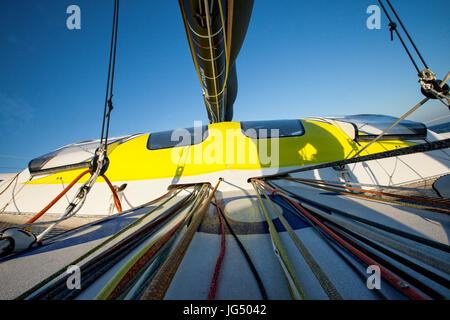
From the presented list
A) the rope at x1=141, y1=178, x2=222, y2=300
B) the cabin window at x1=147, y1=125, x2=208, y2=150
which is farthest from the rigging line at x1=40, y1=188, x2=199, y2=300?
the cabin window at x1=147, y1=125, x2=208, y2=150

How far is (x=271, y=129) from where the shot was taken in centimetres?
203

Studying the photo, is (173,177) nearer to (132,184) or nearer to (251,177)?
(132,184)

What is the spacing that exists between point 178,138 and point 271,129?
1.30 m

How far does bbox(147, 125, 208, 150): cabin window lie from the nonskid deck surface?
1.22 m

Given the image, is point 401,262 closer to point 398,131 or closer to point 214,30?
point 214,30

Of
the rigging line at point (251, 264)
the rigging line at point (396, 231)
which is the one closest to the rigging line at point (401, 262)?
the rigging line at point (396, 231)

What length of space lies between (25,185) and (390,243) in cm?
375

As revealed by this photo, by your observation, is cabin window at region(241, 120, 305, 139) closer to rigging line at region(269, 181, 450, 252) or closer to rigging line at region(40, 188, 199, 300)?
rigging line at region(269, 181, 450, 252)

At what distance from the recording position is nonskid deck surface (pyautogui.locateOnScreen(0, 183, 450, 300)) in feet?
1.40

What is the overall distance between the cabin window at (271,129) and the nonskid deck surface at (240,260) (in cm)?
117

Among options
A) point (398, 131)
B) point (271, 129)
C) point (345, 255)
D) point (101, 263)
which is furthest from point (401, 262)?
point (398, 131)

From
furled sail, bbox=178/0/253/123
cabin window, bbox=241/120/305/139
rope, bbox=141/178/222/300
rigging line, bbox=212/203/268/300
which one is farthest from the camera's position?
cabin window, bbox=241/120/305/139
